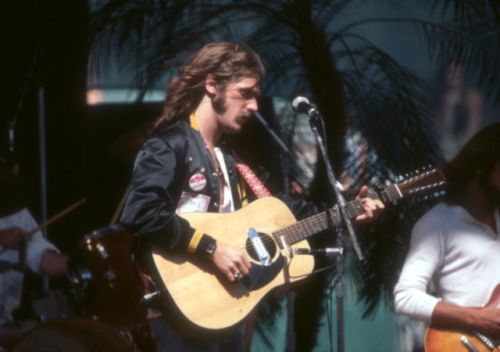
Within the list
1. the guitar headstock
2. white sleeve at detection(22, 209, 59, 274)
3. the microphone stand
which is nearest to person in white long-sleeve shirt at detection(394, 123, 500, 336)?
the guitar headstock

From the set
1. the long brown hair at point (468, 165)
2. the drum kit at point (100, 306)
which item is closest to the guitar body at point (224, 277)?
the drum kit at point (100, 306)

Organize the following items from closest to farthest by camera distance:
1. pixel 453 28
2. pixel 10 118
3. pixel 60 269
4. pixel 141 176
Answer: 1. pixel 141 176
2. pixel 60 269
3. pixel 10 118
4. pixel 453 28

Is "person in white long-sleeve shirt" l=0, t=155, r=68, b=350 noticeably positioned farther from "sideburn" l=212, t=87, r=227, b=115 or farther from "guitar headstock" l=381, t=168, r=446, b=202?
"guitar headstock" l=381, t=168, r=446, b=202

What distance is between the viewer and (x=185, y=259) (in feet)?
11.5

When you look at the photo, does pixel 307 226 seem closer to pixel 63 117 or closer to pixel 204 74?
pixel 204 74

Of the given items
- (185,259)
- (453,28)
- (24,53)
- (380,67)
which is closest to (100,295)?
(185,259)

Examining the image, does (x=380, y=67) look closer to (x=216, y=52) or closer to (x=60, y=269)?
(x=216, y=52)

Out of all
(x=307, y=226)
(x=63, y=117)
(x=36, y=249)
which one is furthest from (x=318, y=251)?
(x=63, y=117)

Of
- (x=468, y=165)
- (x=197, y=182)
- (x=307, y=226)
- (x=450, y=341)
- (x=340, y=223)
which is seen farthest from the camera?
(x=468, y=165)

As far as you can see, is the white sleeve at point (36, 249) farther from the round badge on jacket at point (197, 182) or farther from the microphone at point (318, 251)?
the microphone at point (318, 251)

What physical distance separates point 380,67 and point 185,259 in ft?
6.79

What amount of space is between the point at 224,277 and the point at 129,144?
124 cm

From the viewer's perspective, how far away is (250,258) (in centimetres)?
368

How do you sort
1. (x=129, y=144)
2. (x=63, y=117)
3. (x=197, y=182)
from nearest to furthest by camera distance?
(x=197, y=182) → (x=129, y=144) → (x=63, y=117)
